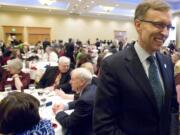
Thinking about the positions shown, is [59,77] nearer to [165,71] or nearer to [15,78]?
[15,78]

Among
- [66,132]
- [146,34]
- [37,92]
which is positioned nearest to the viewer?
[146,34]

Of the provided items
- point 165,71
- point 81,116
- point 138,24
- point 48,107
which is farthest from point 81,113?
point 138,24

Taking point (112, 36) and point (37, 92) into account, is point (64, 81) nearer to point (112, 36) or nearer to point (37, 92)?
point (37, 92)

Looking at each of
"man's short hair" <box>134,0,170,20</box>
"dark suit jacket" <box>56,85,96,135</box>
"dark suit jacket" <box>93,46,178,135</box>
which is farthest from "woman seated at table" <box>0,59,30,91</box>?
"man's short hair" <box>134,0,170,20</box>

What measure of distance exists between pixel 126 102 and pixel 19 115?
2.09ft

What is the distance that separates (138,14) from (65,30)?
18.2 metres

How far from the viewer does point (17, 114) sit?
1462 mm

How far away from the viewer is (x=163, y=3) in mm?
1275

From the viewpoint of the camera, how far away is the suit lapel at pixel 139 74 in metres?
1.23

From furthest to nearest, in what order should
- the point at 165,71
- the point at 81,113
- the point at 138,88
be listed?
1. the point at 81,113
2. the point at 165,71
3. the point at 138,88

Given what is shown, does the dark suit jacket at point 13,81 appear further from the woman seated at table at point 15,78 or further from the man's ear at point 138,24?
the man's ear at point 138,24

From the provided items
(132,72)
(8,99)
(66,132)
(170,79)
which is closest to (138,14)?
(132,72)

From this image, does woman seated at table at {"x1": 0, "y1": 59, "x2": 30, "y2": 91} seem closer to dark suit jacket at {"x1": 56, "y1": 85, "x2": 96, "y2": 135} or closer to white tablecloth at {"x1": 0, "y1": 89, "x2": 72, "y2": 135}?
white tablecloth at {"x1": 0, "y1": 89, "x2": 72, "y2": 135}

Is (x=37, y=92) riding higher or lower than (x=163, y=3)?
lower
